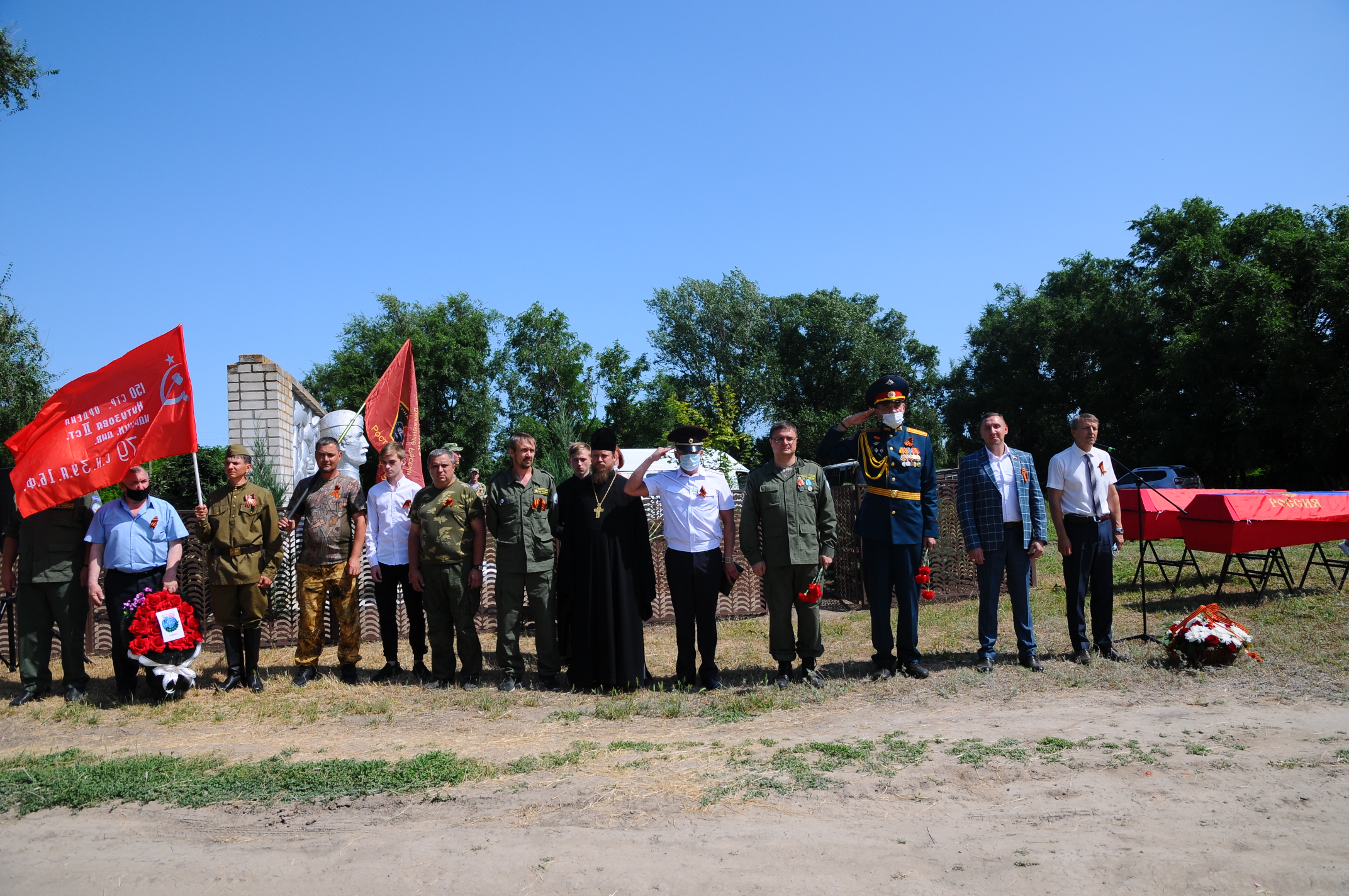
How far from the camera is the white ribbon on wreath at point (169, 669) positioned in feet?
21.2

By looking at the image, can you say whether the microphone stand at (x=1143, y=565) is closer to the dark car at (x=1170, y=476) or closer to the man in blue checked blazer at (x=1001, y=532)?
the man in blue checked blazer at (x=1001, y=532)

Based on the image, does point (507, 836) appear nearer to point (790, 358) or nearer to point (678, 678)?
point (678, 678)

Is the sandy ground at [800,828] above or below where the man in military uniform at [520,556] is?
below

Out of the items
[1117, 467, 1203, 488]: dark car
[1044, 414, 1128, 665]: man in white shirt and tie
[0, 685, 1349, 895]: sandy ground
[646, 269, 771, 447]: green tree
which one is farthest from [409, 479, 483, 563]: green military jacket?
[646, 269, 771, 447]: green tree

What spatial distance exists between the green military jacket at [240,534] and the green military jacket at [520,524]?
1.84 metres

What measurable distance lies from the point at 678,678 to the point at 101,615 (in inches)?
231

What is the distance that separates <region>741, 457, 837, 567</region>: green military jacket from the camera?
20.5ft

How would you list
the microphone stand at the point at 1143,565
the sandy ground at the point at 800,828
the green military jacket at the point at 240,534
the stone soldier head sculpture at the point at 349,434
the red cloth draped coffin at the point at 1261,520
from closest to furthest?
1. the sandy ground at the point at 800,828
2. the green military jacket at the point at 240,534
3. the microphone stand at the point at 1143,565
4. the red cloth draped coffin at the point at 1261,520
5. the stone soldier head sculpture at the point at 349,434

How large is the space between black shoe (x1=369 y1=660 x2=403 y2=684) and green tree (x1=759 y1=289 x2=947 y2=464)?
131ft

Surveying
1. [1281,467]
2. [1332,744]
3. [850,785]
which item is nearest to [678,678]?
[850,785]

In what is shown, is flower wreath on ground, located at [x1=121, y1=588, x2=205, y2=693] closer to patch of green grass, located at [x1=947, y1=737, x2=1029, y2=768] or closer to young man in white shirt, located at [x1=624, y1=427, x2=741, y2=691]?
young man in white shirt, located at [x1=624, y1=427, x2=741, y2=691]

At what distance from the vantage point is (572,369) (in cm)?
4822

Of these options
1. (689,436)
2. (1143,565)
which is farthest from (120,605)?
(1143,565)

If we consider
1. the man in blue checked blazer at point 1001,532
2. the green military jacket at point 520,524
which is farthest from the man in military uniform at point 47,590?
the man in blue checked blazer at point 1001,532
